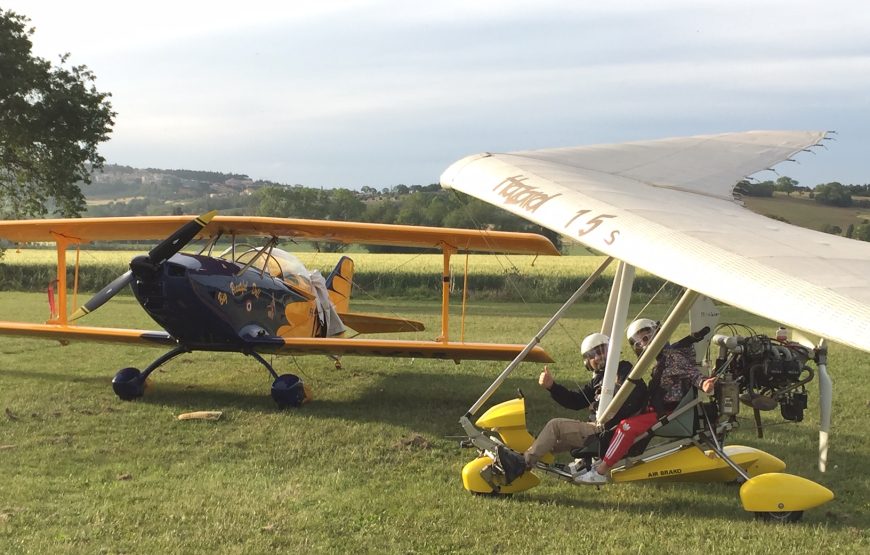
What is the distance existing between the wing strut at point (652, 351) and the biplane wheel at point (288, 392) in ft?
13.0

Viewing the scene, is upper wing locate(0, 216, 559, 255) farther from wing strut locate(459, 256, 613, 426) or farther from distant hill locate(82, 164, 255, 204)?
distant hill locate(82, 164, 255, 204)

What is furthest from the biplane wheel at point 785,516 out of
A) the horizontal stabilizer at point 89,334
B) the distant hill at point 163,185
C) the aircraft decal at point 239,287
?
the distant hill at point 163,185

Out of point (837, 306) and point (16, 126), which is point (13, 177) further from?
point (837, 306)

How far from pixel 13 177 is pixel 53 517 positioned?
2790 cm

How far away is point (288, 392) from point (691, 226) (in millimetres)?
5659

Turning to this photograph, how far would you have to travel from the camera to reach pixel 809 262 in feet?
10.1

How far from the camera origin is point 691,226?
365 centimetres

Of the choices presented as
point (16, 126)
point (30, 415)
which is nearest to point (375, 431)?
point (30, 415)

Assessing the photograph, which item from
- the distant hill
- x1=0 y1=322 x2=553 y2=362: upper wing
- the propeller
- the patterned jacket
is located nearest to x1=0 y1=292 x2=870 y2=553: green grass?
x1=0 y1=322 x2=553 y2=362: upper wing

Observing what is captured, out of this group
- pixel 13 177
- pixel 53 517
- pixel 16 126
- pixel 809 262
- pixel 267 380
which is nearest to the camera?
pixel 809 262

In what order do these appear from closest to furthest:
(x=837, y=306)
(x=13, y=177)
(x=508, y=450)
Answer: (x=837, y=306)
(x=508, y=450)
(x=13, y=177)

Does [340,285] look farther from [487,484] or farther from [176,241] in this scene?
[487,484]

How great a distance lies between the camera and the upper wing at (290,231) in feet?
31.2

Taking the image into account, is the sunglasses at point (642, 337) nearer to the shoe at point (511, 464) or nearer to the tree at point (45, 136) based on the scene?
the shoe at point (511, 464)
